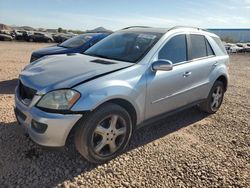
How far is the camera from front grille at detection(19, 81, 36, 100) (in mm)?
3161

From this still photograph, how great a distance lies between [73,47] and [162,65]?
467 centimetres

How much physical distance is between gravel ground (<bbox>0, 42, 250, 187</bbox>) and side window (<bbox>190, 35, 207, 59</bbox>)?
4.25 ft

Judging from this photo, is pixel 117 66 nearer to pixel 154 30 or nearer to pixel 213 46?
pixel 154 30

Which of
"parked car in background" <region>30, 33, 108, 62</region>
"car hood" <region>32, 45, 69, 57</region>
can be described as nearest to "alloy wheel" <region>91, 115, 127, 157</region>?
"parked car in background" <region>30, 33, 108, 62</region>

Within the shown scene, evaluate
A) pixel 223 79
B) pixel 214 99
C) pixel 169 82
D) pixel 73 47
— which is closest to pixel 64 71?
pixel 169 82

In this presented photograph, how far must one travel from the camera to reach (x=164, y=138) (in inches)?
168

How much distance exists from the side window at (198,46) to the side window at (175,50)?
0.24 metres

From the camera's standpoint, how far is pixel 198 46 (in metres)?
4.80

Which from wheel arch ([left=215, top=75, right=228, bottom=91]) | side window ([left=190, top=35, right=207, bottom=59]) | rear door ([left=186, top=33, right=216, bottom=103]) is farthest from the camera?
wheel arch ([left=215, top=75, right=228, bottom=91])

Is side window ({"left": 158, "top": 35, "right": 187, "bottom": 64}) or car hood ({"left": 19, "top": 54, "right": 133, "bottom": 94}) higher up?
side window ({"left": 158, "top": 35, "right": 187, "bottom": 64})

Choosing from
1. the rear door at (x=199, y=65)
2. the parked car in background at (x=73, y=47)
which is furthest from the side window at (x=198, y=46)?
the parked car in background at (x=73, y=47)

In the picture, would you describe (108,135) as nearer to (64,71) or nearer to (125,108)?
(125,108)

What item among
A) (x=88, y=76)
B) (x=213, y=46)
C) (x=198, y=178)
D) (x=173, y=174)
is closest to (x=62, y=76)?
(x=88, y=76)

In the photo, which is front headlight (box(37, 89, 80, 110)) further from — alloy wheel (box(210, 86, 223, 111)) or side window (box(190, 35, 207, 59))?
alloy wheel (box(210, 86, 223, 111))
